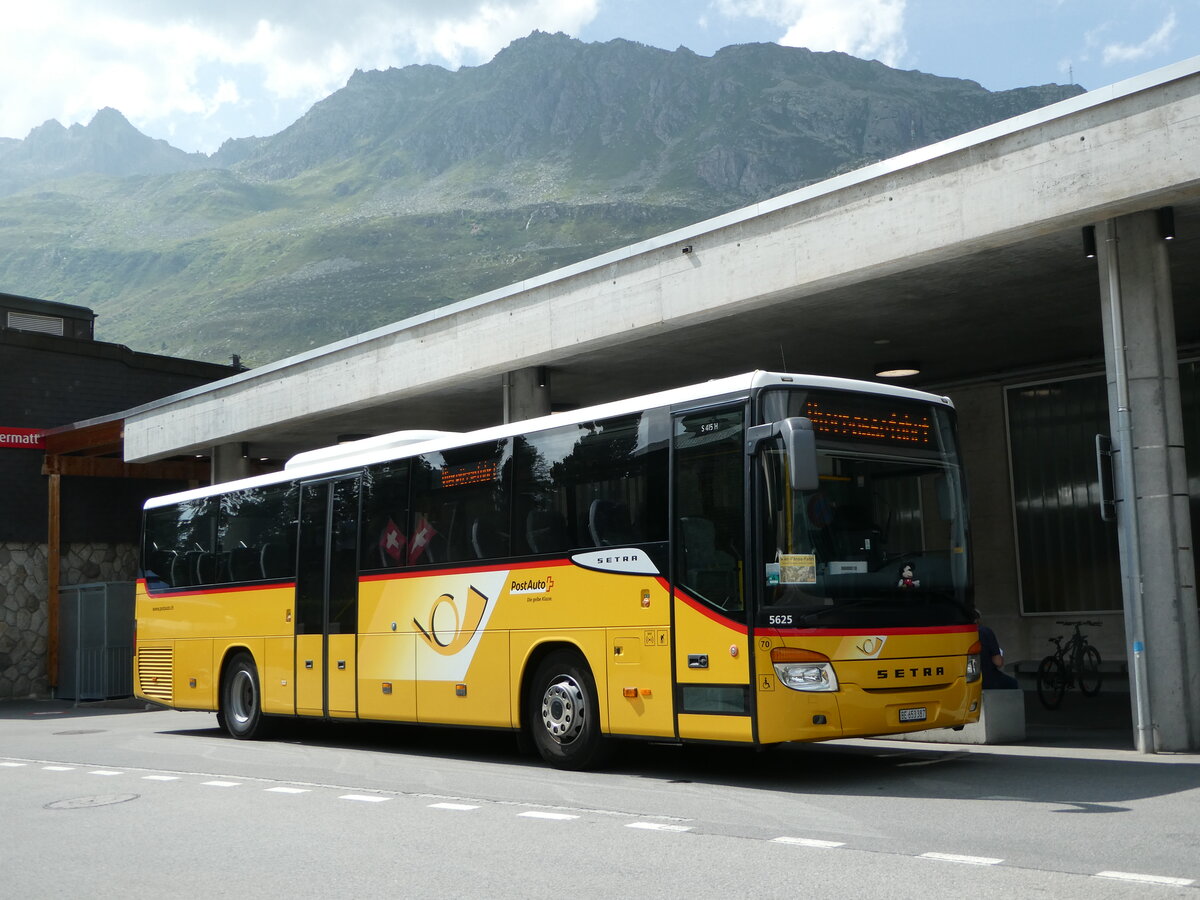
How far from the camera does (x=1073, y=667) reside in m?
19.4

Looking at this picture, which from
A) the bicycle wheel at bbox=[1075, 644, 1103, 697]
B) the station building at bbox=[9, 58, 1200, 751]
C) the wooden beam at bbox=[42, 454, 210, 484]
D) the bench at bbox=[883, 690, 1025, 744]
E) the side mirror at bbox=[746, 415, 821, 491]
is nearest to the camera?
the side mirror at bbox=[746, 415, 821, 491]

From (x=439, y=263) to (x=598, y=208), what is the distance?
28.4 meters

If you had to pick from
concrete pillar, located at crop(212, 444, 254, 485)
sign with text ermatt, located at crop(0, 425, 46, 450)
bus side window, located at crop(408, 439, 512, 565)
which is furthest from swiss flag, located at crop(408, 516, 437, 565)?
sign with text ermatt, located at crop(0, 425, 46, 450)

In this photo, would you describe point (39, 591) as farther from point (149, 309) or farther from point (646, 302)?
point (149, 309)

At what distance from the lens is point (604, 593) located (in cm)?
1155

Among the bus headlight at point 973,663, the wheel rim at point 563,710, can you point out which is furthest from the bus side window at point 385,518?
the bus headlight at point 973,663

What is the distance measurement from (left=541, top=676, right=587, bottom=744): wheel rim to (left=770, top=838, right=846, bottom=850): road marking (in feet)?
13.5

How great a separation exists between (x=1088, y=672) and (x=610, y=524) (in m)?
10.9

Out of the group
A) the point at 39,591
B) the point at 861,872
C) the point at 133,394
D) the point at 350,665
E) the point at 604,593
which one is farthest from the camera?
the point at 133,394

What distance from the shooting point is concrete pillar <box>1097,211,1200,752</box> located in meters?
11.9

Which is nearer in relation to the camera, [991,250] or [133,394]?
[991,250]

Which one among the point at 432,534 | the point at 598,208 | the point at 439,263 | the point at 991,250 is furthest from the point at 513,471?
the point at 598,208

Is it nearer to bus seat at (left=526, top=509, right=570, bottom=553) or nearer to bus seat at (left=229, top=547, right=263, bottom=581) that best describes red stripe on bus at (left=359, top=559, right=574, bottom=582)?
bus seat at (left=526, top=509, right=570, bottom=553)

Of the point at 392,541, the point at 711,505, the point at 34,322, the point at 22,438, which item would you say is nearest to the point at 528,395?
the point at 392,541
